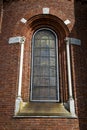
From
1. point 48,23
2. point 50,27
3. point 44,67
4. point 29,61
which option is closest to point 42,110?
point 44,67

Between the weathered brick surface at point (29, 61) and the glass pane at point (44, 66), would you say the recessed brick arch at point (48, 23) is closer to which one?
the weathered brick surface at point (29, 61)

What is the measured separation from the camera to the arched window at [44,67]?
9.94 m

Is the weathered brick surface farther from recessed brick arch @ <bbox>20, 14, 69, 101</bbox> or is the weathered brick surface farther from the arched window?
the arched window

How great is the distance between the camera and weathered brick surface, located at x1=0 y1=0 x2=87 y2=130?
895 centimetres

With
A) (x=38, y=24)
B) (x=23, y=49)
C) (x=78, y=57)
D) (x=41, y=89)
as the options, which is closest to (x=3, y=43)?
(x=23, y=49)

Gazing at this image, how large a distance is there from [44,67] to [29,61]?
0.72 meters

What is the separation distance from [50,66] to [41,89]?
1151 mm

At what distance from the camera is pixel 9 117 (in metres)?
9.06

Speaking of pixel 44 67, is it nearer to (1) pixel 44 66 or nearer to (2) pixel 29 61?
(1) pixel 44 66

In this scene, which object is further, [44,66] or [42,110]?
[44,66]

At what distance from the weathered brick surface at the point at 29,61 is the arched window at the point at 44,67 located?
297 mm

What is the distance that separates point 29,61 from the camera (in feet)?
34.4

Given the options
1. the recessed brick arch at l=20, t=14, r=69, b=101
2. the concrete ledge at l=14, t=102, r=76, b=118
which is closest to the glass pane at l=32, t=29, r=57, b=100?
the recessed brick arch at l=20, t=14, r=69, b=101

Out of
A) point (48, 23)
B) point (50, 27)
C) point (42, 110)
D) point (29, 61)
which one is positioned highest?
point (48, 23)
